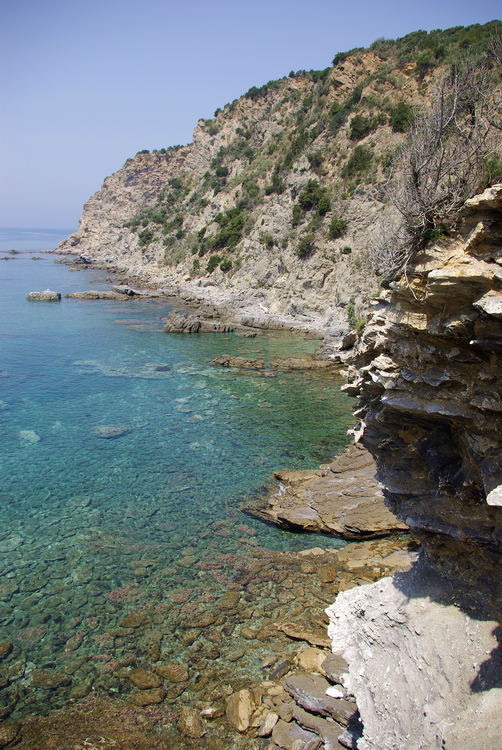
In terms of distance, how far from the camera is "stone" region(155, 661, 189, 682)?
28.8ft

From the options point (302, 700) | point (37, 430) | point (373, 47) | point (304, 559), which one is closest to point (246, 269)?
point (373, 47)

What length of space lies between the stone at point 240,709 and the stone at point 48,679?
10.2 ft

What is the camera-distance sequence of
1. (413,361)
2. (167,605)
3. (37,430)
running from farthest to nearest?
(37,430)
(167,605)
(413,361)

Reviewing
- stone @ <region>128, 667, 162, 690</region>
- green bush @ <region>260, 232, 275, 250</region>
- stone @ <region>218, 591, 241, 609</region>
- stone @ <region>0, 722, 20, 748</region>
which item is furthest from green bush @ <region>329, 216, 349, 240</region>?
stone @ <region>0, 722, 20, 748</region>

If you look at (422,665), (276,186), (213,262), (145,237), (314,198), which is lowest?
(422,665)

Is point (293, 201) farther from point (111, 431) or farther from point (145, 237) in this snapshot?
point (145, 237)

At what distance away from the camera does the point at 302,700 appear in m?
8.06

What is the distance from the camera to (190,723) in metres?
7.89

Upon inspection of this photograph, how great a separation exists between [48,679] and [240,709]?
12.2 feet

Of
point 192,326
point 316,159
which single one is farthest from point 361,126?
point 192,326

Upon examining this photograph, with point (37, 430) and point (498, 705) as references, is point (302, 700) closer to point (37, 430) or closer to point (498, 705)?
point (498, 705)

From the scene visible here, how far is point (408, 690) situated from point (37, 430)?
18.0 metres

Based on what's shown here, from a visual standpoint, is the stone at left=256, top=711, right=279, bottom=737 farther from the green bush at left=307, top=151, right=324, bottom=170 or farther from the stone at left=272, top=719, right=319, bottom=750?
the green bush at left=307, top=151, right=324, bottom=170

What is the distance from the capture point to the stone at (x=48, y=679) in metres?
8.66
